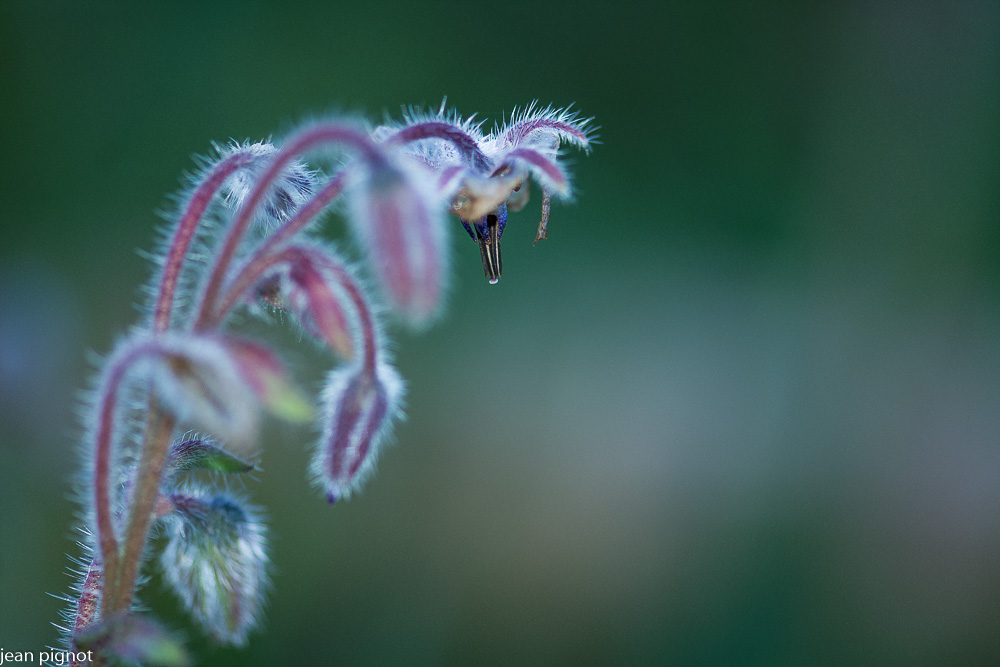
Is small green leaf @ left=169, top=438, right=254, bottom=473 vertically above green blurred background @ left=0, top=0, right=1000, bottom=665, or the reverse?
green blurred background @ left=0, top=0, right=1000, bottom=665

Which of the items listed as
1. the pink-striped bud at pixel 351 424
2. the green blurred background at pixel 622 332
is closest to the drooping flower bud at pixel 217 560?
the pink-striped bud at pixel 351 424

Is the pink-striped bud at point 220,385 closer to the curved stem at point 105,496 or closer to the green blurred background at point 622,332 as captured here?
the curved stem at point 105,496

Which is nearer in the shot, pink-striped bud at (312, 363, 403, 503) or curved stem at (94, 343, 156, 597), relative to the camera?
curved stem at (94, 343, 156, 597)

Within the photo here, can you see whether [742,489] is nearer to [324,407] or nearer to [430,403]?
[430,403]

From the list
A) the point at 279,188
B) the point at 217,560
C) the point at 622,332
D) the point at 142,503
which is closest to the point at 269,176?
the point at 279,188

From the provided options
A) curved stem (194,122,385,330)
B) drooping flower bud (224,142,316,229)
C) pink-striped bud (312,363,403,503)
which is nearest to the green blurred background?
drooping flower bud (224,142,316,229)

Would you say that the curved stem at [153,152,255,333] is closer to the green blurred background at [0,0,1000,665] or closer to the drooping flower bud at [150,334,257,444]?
the drooping flower bud at [150,334,257,444]

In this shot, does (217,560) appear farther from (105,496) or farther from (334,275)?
(334,275)
